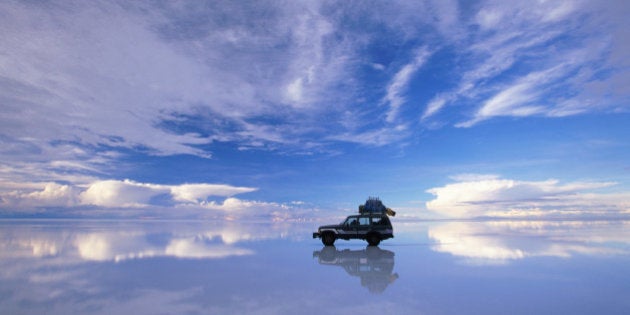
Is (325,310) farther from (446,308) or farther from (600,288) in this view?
(600,288)

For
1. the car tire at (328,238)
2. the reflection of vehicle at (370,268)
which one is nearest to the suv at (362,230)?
the car tire at (328,238)

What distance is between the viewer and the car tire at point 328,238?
2453 cm

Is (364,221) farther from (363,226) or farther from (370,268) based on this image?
(370,268)

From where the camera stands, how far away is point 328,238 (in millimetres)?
24641

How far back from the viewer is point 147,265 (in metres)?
14.9

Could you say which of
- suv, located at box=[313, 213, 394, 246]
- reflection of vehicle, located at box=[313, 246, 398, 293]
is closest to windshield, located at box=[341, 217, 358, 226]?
suv, located at box=[313, 213, 394, 246]

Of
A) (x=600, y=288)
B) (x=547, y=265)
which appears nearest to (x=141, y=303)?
(x=600, y=288)

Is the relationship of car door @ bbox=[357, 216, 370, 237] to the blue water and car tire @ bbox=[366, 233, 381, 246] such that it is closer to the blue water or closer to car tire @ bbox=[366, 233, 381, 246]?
car tire @ bbox=[366, 233, 381, 246]

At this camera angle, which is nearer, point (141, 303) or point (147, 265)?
point (141, 303)

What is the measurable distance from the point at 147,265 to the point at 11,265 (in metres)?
5.78

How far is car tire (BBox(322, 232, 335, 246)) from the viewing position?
966 inches

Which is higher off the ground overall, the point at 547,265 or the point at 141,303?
the point at 547,265

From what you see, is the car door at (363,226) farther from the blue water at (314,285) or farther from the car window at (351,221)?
the blue water at (314,285)

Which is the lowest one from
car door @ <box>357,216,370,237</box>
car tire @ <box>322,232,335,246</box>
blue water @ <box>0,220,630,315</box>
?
blue water @ <box>0,220,630,315</box>
